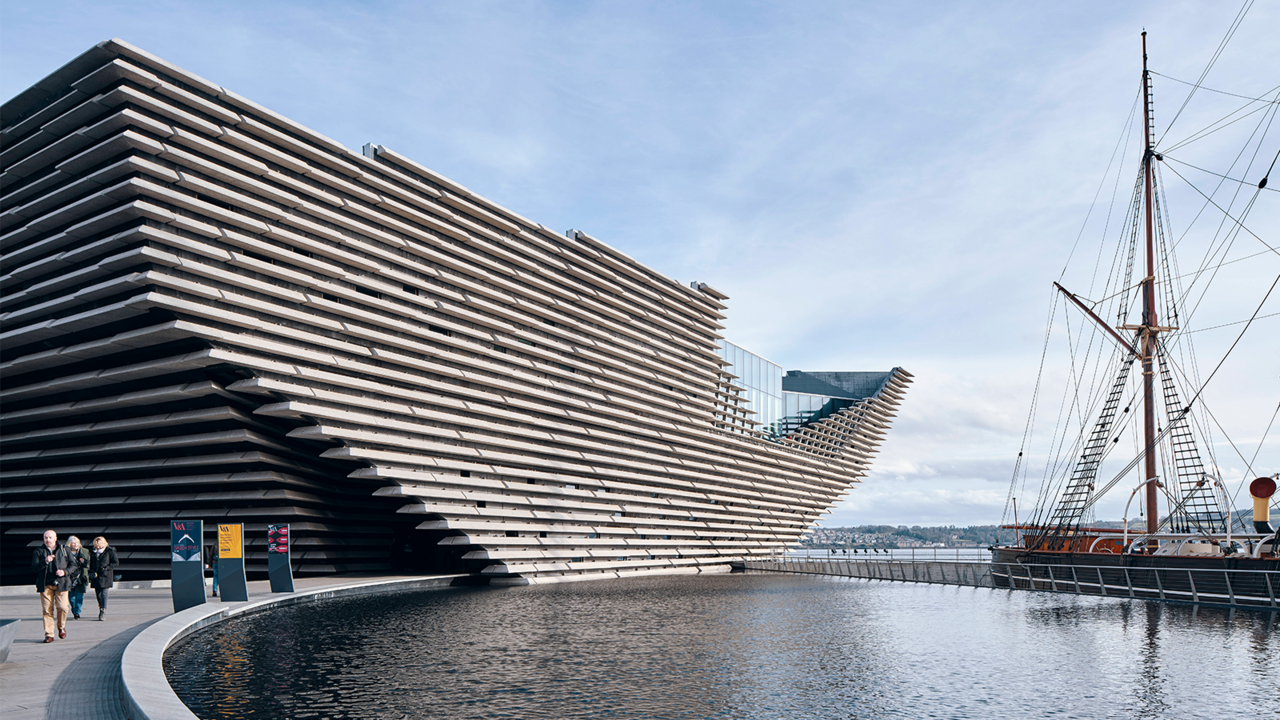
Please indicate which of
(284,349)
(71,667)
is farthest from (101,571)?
(284,349)

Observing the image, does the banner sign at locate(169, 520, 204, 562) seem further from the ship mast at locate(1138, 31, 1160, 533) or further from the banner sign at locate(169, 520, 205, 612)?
the ship mast at locate(1138, 31, 1160, 533)

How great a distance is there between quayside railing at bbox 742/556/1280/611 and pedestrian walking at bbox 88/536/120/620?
80.7 ft

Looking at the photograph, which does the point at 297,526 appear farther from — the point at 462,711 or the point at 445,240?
the point at 462,711

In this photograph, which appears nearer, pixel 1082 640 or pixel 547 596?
pixel 1082 640

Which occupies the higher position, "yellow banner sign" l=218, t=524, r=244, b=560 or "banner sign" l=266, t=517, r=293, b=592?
"yellow banner sign" l=218, t=524, r=244, b=560

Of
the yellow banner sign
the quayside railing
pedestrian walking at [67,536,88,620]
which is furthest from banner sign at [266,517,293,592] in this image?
the quayside railing

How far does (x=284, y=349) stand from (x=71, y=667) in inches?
791

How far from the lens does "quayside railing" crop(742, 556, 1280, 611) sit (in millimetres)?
23141

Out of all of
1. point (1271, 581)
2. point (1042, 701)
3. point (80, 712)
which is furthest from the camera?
point (1271, 581)

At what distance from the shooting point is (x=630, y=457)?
163ft

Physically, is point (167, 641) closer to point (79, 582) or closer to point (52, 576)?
point (52, 576)

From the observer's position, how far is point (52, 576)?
14.6 metres

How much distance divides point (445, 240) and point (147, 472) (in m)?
14.7

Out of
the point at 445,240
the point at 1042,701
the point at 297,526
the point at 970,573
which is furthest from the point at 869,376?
the point at 1042,701
